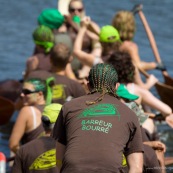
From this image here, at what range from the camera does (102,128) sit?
6.59m

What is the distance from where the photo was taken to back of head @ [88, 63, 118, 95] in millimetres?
6848

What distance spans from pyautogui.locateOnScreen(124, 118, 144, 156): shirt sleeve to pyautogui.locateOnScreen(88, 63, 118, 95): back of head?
326 mm

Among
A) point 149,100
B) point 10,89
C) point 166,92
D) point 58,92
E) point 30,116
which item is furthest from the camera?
point 10,89

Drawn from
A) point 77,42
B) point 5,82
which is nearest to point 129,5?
Result: point 5,82

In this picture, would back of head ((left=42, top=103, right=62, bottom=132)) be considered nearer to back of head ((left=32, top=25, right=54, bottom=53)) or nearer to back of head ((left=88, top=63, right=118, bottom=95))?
back of head ((left=88, top=63, right=118, bottom=95))

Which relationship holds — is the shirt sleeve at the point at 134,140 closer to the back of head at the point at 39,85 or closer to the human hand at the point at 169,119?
the human hand at the point at 169,119

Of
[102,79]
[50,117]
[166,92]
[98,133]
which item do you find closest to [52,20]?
[166,92]

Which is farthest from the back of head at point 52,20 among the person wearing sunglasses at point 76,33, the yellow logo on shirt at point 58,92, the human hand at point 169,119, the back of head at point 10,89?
the human hand at point 169,119

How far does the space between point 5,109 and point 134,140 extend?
697 centimetres

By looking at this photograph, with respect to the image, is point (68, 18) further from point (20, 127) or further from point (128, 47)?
point (20, 127)

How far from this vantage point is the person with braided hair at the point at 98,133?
652 cm

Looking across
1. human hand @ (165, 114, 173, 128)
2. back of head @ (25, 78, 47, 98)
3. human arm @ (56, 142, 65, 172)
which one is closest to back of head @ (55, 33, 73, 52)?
back of head @ (25, 78, 47, 98)

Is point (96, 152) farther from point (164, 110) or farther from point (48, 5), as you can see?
point (48, 5)

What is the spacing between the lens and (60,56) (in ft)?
34.5
